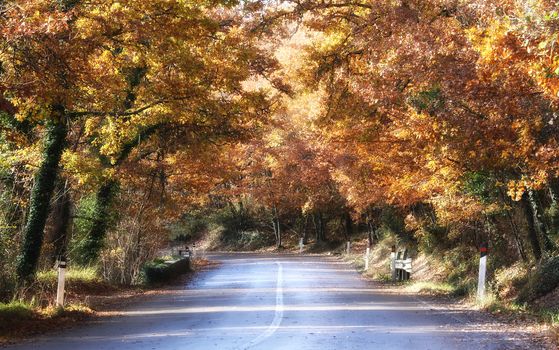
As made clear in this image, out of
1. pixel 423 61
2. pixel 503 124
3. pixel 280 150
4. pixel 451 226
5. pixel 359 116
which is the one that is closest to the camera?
pixel 503 124

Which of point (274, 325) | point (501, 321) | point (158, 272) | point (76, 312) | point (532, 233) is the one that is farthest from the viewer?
point (158, 272)

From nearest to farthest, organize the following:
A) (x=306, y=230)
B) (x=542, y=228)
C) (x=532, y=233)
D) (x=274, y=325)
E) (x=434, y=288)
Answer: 1. (x=274, y=325)
2. (x=542, y=228)
3. (x=532, y=233)
4. (x=434, y=288)
5. (x=306, y=230)

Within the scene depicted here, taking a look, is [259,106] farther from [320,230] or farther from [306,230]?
[306,230]

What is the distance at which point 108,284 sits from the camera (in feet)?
67.1

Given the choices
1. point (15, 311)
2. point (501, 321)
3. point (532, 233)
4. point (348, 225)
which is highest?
point (348, 225)

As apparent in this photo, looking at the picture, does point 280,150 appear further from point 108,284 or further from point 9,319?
point 9,319

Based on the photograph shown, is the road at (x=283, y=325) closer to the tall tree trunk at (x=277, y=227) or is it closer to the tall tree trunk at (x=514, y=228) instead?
the tall tree trunk at (x=514, y=228)

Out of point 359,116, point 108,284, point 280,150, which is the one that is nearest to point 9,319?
→ point 108,284

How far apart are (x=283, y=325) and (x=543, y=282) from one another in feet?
19.8

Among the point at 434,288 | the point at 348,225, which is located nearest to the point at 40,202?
the point at 434,288

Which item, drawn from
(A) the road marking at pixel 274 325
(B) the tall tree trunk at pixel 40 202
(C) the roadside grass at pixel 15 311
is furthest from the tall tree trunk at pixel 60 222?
(C) the roadside grass at pixel 15 311

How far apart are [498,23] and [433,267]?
16010 mm

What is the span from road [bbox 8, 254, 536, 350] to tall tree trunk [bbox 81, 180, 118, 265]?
4.25m

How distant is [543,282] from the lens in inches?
553
